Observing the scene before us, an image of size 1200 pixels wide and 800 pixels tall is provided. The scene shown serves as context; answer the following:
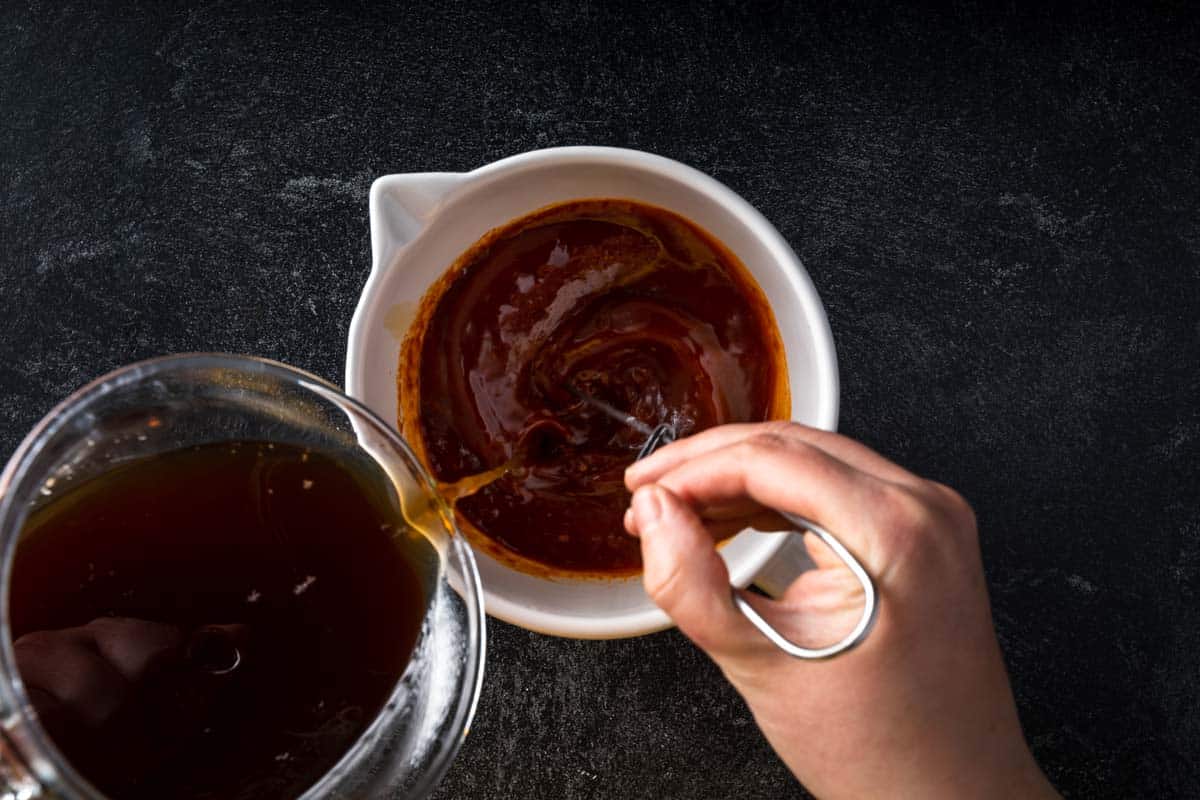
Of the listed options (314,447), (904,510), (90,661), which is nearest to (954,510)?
(904,510)

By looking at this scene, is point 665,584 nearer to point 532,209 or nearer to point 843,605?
point 843,605

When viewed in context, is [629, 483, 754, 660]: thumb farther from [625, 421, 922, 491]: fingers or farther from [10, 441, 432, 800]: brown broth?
[10, 441, 432, 800]: brown broth

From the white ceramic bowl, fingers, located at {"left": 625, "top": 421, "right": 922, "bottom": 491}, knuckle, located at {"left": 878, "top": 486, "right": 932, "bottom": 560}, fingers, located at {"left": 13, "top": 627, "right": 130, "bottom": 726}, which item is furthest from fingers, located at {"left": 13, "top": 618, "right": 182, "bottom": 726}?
knuckle, located at {"left": 878, "top": 486, "right": 932, "bottom": 560}

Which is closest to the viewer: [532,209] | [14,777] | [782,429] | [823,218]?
[14,777]

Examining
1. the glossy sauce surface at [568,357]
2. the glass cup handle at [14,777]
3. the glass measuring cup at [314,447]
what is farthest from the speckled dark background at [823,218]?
the glass cup handle at [14,777]

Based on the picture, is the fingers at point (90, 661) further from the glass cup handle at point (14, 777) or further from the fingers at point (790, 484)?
the fingers at point (790, 484)
